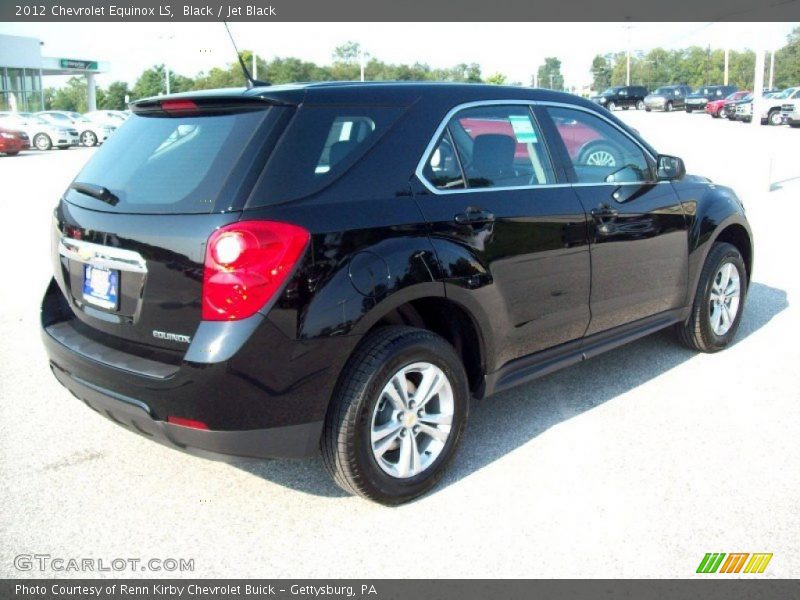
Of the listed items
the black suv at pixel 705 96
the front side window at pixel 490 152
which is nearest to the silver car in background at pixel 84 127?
the front side window at pixel 490 152

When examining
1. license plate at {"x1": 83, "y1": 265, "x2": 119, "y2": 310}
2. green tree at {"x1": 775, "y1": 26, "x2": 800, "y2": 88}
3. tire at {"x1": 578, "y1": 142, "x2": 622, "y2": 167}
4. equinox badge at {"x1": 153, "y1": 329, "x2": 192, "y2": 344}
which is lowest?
equinox badge at {"x1": 153, "y1": 329, "x2": 192, "y2": 344}

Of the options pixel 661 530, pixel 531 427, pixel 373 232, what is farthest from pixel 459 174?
pixel 661 530

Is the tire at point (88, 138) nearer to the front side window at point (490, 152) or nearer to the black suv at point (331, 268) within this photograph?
the black suv at point (331, 268)

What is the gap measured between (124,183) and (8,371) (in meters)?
2.44

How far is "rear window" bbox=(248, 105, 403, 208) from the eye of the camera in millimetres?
3023

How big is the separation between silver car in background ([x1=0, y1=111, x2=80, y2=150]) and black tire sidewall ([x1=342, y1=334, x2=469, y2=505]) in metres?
34.6

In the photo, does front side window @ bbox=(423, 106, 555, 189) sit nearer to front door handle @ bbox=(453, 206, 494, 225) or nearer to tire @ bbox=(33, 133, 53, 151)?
front door handle @ bbox=(453, 206, 494, 225)

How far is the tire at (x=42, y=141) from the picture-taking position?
3369 centimetres

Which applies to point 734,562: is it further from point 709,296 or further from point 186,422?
point 709,296

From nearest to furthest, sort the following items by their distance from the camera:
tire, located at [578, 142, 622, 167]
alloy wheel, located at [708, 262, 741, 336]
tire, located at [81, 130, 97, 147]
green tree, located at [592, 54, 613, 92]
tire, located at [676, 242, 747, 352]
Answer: tire, located at [578, 142, 622, 167] → tire, located at [676, 242, 747, 352] → alloy wheel, located at [708, 262, 741, 336] → tire, located at [81, 130, 97, 147] → green tree, located at [592, 54, 613, 92]

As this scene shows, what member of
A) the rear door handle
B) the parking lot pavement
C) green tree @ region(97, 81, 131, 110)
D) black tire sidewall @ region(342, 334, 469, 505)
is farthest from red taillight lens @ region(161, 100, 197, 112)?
green tree @ region(97, 81, 131, 110)

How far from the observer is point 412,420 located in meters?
3.47

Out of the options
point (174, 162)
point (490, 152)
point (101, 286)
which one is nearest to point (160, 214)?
point (174, 162)

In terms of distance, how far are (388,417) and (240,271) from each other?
3.25 ft
